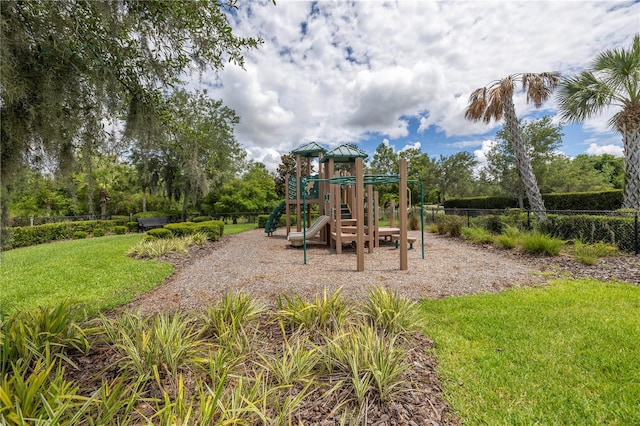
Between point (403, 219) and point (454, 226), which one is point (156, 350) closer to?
point (403, 219)

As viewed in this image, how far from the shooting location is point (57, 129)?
1.98 metres

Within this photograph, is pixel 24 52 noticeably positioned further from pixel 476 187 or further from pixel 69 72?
pixel 476 187

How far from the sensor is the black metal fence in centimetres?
586

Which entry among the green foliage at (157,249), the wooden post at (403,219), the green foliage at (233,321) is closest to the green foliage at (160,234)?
the green foliage at (157,249)

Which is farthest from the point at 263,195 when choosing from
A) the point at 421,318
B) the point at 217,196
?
the point at 421,318

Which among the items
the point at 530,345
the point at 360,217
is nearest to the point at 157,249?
the point at 360,217

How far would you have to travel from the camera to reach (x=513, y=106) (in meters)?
9.06

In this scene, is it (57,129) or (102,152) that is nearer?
(57,129)

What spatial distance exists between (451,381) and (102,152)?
3472 mm

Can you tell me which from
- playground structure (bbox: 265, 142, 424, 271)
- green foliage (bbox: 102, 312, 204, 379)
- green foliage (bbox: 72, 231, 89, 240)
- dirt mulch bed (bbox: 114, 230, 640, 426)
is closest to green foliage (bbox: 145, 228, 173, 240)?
dirt mulch bed (bbox: 114, 230, 640, 426)

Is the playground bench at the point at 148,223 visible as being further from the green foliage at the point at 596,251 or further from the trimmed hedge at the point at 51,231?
the green foliage at the point at 596,251

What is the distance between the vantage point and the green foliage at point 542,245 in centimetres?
598

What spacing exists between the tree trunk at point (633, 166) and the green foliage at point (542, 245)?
321 centimetres

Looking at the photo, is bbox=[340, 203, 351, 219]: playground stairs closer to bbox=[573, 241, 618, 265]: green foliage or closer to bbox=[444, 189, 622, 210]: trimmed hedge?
bbox=[573, 241, 618, 265]: green foliage
